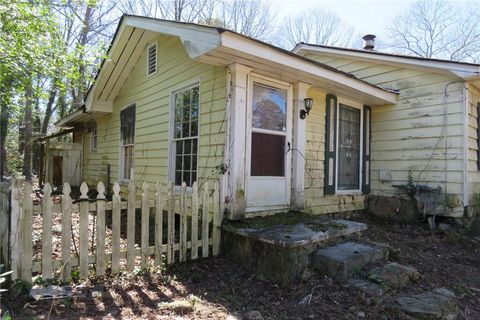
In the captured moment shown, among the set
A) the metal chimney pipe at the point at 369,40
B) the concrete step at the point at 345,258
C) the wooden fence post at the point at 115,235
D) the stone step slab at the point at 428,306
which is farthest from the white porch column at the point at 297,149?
the metal chimney pipe at the point at 369,40

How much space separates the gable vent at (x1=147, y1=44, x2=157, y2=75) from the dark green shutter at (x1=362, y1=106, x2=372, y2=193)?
4738 mm

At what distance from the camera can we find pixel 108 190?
9172mm

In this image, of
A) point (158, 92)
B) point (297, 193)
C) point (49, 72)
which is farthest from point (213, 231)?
point (49, 72)

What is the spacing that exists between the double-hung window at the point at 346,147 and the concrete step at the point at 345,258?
2.30m

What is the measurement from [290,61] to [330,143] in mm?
2369

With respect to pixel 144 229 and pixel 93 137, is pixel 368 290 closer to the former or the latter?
pixel 144 229

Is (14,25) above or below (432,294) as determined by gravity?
above

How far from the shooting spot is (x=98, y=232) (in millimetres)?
3604

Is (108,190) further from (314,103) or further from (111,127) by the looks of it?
(314,103)

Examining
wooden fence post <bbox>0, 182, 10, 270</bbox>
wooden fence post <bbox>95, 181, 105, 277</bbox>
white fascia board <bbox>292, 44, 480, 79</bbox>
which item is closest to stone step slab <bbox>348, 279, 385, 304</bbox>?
wooden fence post <bbox>95, 181, 105, 277</bbox>

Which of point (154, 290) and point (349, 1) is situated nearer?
point (154, 290)

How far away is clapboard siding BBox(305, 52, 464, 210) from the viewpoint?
6.23m

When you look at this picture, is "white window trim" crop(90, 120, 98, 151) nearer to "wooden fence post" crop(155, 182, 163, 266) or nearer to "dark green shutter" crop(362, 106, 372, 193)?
"wooden fence post" crop(155, 182, 163, 266)

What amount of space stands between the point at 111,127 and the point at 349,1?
7.96 meters
